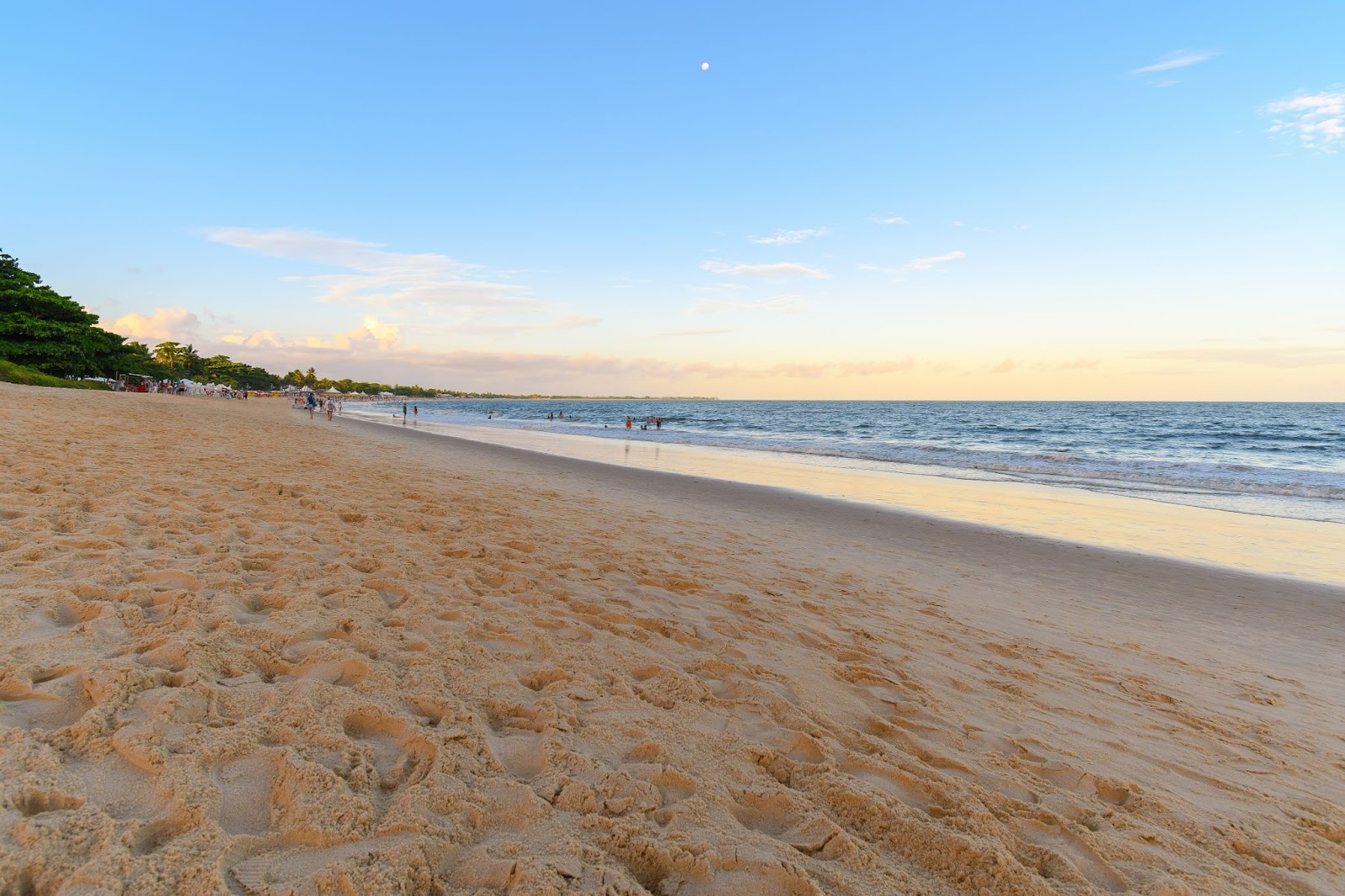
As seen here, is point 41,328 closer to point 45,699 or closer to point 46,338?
point 46,338

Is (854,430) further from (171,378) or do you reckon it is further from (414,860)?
(171,378)

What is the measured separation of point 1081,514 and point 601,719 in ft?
42.4

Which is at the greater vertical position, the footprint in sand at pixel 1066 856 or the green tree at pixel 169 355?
the green tree at pixel 169 355

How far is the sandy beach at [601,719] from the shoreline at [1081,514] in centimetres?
251

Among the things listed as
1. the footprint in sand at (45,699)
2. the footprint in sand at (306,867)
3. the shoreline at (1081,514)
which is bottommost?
the shoreline at (1081,514)

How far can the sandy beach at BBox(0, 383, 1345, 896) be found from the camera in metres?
2.09

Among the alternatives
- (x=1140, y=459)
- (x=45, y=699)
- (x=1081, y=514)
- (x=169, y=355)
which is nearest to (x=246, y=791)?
(x=45, y=699)

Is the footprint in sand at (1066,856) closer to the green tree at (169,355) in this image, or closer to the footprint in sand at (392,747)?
the footprint in sand at (392,747)

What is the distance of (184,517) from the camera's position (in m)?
5.87

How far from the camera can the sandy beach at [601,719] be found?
6.86 ft

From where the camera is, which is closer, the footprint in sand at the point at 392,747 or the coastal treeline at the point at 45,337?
the footprint in sand at the point at 392,747

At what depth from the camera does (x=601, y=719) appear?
306 centimetres

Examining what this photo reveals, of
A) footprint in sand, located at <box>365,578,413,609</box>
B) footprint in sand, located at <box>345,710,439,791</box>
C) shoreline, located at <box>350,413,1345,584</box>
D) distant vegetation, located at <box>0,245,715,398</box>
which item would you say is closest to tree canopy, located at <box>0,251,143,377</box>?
distant vegetation, located at <box>0,245,715,398</box>

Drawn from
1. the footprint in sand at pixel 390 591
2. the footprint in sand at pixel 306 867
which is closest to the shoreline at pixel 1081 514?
the footprint in sand at pixel 390 591
